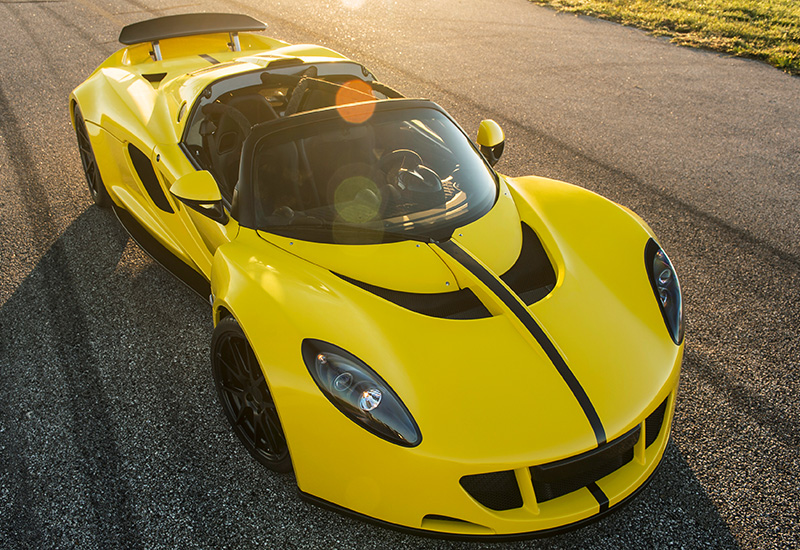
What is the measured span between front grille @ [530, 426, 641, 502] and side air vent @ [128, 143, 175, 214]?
250 centimetres

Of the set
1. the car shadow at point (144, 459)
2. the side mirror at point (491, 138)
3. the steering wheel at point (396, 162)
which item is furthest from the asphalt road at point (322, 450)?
the side mirror at point (491, 138)

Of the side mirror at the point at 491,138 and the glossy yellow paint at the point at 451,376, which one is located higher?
the side mirror at the point at 491,138

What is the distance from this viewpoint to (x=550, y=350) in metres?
2.30

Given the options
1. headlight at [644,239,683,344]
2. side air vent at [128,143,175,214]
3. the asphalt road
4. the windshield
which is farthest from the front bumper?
side air vent at [128,143,175,214]

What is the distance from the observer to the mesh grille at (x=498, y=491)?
2062 millimetres

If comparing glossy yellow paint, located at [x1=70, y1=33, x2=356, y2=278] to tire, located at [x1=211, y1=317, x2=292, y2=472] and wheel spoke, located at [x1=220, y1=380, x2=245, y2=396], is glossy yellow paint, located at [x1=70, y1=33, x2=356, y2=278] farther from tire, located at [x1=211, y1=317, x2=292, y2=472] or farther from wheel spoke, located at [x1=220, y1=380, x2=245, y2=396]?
wheel spoke, located at [x1=220, y1=380, x2=245, y2=396]

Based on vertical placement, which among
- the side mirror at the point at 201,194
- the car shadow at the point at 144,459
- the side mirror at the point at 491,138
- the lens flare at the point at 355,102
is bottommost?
the car shadow at the point at 144,459

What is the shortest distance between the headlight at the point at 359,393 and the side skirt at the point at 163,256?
4.57 feet

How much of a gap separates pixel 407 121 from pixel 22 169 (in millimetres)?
3901

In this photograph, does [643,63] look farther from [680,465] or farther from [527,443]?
[527,443]

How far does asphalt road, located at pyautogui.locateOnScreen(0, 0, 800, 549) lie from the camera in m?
2.48

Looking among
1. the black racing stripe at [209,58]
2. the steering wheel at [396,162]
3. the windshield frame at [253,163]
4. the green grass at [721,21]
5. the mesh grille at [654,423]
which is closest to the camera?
the mesh grille at [654,423]

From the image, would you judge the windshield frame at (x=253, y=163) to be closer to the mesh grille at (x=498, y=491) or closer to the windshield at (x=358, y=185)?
the windshield at (x=358, y=185)

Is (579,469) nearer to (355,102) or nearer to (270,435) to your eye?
(270,435)
